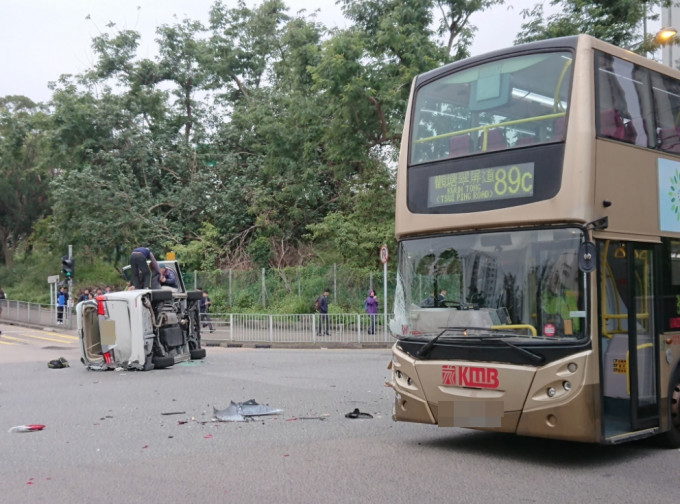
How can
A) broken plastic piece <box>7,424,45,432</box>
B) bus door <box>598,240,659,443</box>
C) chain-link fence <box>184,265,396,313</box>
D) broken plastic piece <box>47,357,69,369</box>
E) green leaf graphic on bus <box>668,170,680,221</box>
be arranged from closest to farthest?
1. bus door <box>598,240,659,443</box>
2. green leaf graphic on bus <box>668,170,680,221</box>
3. broken plastic piece <box>7,424,45,432</box>
4. broken plastic piece <box>47,357,69,369</box>
5. chain-link fence <box>184,265,396,313</box>

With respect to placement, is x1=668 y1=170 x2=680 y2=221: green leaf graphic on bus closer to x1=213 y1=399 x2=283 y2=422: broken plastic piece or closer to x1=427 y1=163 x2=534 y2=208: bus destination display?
x1=427 y1=163 x2=534 y2=208: bus destination display

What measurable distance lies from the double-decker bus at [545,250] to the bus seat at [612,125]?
0.02 metres

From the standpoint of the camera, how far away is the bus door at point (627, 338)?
23.5 feet

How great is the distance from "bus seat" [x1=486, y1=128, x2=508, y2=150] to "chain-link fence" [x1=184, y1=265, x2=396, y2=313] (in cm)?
1813

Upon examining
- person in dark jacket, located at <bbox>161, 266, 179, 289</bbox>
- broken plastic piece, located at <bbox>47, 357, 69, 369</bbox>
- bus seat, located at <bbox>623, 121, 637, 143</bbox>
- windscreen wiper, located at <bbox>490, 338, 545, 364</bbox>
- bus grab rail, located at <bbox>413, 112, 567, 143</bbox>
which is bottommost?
broken plastic piece, located at <bbox>47, 357, 69, 369</bbox>

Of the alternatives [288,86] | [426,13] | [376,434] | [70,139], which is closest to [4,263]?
[70,139]

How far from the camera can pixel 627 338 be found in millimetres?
7453

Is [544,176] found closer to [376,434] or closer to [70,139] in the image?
[376,434]

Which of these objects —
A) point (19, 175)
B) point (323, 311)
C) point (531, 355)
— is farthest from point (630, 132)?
point (19, 175)

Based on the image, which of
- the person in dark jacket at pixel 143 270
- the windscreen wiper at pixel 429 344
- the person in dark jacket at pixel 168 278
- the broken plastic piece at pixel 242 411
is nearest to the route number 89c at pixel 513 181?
the windscreen wiper at pixel 429 344

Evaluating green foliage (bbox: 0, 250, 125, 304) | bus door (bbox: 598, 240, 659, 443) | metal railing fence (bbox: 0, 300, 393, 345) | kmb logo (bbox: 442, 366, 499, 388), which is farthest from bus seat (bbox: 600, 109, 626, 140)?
green foliage (bbox: 0, 250, 125, 304)

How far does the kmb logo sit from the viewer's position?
7.18 metres

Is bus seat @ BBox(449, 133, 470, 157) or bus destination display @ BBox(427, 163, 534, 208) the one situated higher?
bus seat @ BBox(449, 133, 470, 157)

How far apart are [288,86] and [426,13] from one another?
945 cm
